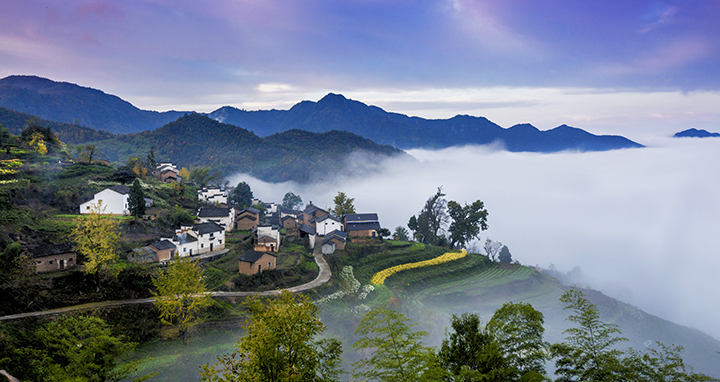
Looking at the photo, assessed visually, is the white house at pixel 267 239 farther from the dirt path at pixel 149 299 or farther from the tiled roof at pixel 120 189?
the tiled roof at pixel 120 189

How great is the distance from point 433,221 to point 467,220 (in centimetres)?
739

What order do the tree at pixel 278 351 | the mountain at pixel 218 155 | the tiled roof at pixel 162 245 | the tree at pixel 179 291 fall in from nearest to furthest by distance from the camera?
the tree at pixel 278 351
the tree at pixel 179 291
the tiled roof at pixel 162 245
the mountain at pixel 218 155

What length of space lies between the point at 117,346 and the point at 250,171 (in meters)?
170

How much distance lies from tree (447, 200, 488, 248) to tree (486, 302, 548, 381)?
53.0m

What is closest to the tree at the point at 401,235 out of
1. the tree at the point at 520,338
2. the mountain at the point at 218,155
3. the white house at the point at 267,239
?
the white house at the point at 267,239

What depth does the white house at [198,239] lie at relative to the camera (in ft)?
134

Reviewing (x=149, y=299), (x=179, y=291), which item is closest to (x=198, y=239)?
(x=149, y=299)

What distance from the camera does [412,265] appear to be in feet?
176

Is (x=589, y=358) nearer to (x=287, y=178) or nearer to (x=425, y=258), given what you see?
(x=425, y=258)

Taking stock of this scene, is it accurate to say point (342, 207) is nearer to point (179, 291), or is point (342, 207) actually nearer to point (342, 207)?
point (342, 207)

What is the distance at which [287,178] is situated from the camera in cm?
17612

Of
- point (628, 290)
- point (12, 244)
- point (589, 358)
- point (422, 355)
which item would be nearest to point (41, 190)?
point (12, 244)

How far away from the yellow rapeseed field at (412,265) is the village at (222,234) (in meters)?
8.07

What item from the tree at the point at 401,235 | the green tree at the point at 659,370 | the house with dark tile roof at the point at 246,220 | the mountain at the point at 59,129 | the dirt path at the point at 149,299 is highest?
the mountain at the point at 59,129
